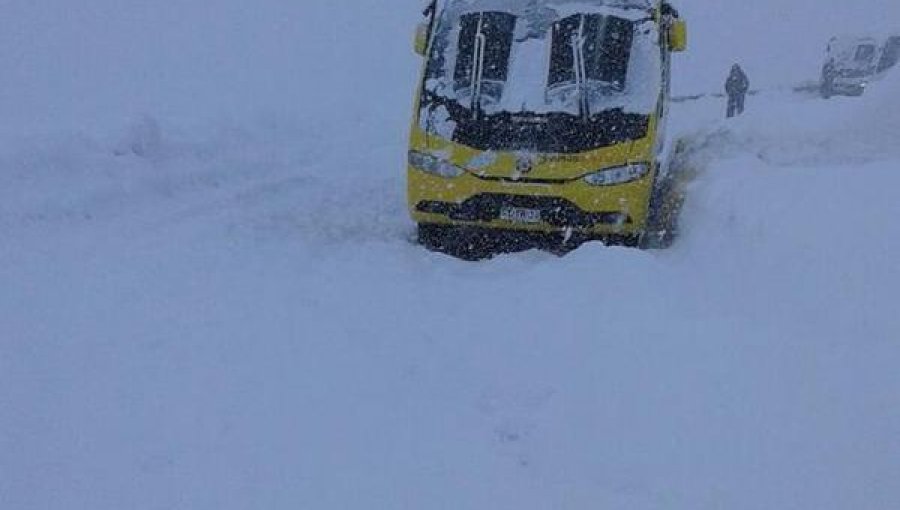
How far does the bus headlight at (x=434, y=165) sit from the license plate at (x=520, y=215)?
497 mm

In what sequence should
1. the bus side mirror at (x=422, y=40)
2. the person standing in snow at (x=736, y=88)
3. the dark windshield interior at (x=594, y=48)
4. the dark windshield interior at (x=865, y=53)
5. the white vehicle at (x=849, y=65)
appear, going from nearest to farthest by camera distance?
the dark windshield interior at (x=594, y=48) → the bus side mirror at (x=422, y=40) → the person standing in snow at (x=736, y=88) → the white vehicle at (x=849, y=65) → the dark windshield interior at (x=865, y=53)

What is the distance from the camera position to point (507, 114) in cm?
722

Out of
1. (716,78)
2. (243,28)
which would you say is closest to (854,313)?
(243,28)

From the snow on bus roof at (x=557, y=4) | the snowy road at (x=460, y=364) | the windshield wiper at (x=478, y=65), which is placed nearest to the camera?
the snowy road at (x=460, y=364)

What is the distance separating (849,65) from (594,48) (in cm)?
2153

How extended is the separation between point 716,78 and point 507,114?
2703 cm

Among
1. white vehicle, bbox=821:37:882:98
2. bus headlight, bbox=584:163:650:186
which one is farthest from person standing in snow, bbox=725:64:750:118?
bus headlight, bbox=584:163:650:186

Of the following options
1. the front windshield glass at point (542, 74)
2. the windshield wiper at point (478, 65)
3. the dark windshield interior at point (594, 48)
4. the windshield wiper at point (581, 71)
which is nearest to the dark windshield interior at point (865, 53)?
the front windshield glass at point (542, 74)

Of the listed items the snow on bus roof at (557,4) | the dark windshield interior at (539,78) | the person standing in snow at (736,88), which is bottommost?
the person standing in snow at (736,88)

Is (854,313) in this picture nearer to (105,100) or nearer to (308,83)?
(105,100)

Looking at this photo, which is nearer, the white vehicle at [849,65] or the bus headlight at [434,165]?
the bus headlight at [434,165]

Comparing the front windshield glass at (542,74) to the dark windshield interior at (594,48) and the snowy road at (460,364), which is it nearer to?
the dark windshield interior at (594,48)

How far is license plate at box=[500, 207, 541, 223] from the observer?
23.6ft

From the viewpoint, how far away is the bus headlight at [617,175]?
277 inches
